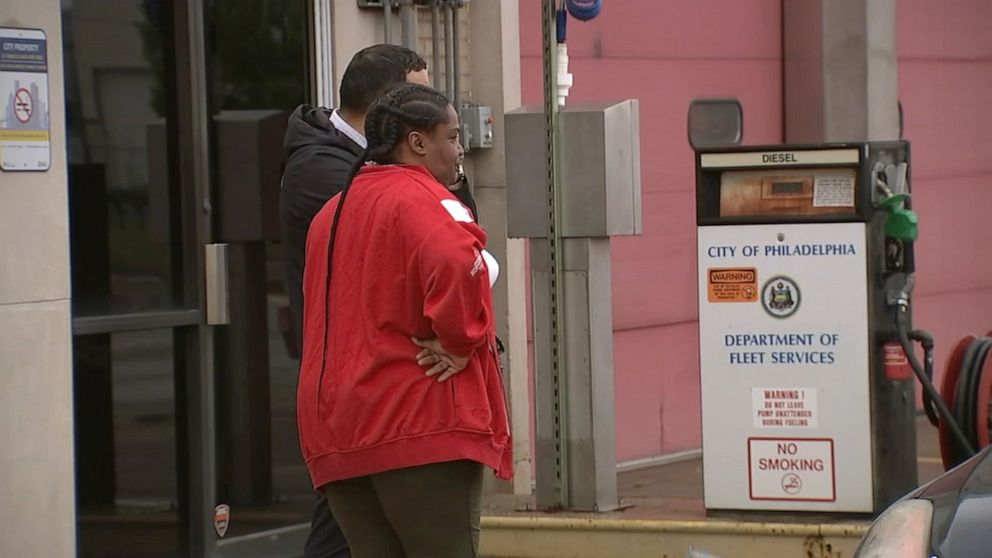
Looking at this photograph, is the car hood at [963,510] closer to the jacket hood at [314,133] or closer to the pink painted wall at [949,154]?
the jacket hood at [314,133]

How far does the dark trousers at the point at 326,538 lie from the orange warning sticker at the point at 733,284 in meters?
2.48

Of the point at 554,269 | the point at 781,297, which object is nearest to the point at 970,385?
the point at 781,297

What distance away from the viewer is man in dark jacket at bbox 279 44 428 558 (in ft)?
16.5

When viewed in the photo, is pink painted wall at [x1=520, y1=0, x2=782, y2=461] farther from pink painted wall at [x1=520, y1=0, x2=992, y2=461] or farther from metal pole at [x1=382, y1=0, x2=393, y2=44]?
metal pole at [x1=382, y1=0, x2=393, y2=44]

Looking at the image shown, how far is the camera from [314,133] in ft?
16.8

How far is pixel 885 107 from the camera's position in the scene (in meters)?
10.9

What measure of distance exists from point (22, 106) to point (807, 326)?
120 inches

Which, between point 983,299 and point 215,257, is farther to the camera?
point 983,299

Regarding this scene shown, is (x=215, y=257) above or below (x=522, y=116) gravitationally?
below

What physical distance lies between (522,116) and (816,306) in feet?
4.63

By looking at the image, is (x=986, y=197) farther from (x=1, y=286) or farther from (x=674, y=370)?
(x=1, y=286)

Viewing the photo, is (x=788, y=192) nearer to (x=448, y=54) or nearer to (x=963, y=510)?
(x=448, y=54)

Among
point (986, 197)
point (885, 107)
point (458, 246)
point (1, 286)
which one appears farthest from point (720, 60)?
point (458, 246)

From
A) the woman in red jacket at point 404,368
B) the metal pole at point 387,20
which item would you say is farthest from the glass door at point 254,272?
the woman in red jacket at point 404,368
